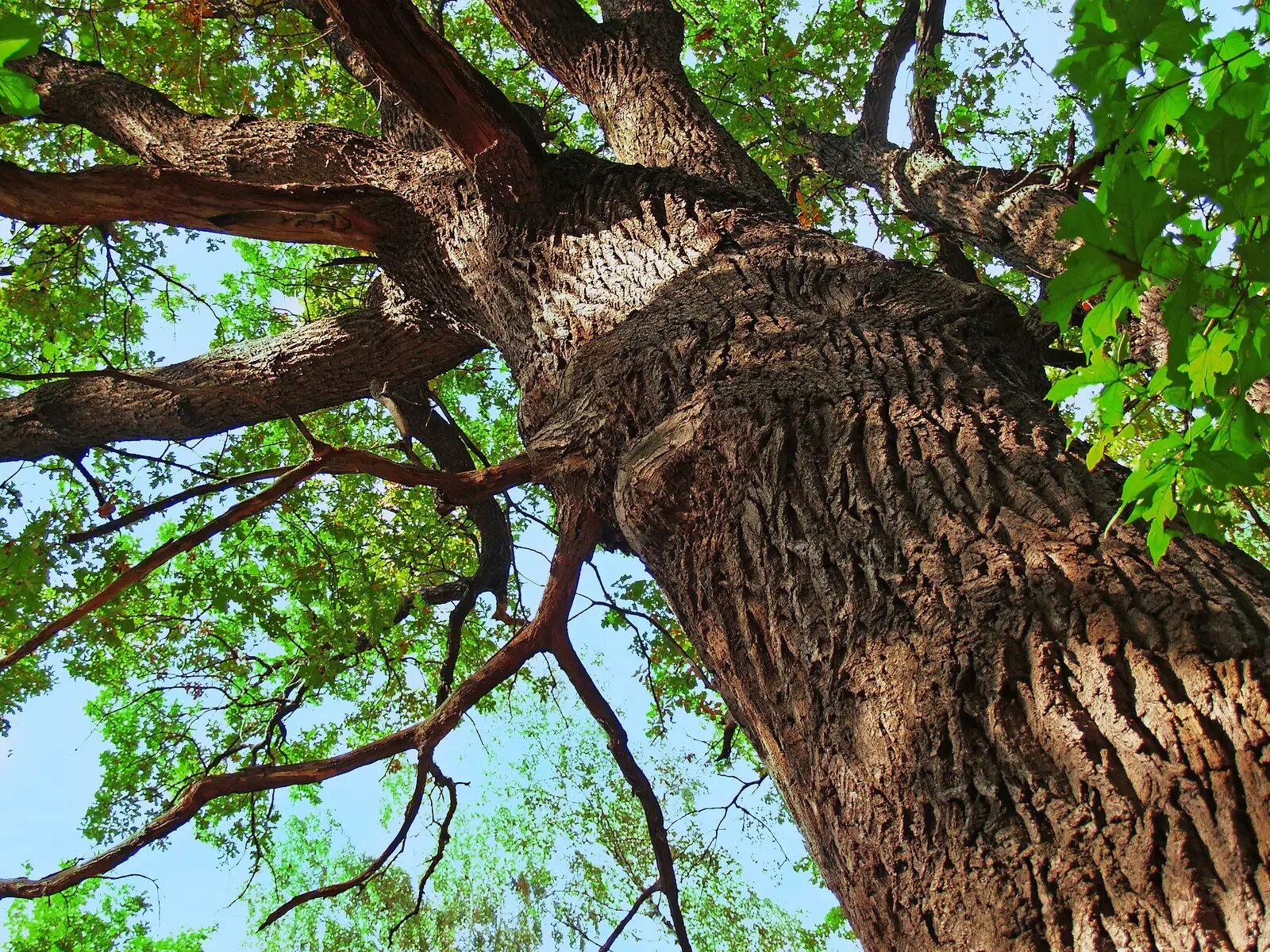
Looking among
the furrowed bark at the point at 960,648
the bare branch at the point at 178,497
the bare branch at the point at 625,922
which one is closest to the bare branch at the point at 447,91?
the bare branch at the point at 178,497

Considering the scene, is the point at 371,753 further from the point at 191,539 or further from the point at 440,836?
the point at 440,836

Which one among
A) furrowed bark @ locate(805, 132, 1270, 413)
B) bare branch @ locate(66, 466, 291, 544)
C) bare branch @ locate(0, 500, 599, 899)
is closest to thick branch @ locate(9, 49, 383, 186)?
bare branch @ locate(66, 466, 291, 544)

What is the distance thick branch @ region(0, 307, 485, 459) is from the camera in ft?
14.2

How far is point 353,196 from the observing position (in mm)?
3377

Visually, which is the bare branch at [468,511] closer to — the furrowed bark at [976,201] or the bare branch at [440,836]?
the bare branch at [440,836]

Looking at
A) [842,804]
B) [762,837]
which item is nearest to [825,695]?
[842,804]

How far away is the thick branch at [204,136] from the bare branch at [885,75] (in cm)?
501

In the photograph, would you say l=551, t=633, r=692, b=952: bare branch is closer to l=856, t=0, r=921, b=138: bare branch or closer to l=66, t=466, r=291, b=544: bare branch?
l=66, t=466, r=291, b=544: bare branch

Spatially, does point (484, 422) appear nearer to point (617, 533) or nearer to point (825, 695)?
point (617, 533)

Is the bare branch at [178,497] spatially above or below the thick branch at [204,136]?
below

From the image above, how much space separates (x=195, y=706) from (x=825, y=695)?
5486 millimetres

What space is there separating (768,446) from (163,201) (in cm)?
228

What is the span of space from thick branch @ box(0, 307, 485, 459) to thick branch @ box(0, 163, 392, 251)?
107 cm

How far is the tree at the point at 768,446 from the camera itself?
A: 3.76 ft
